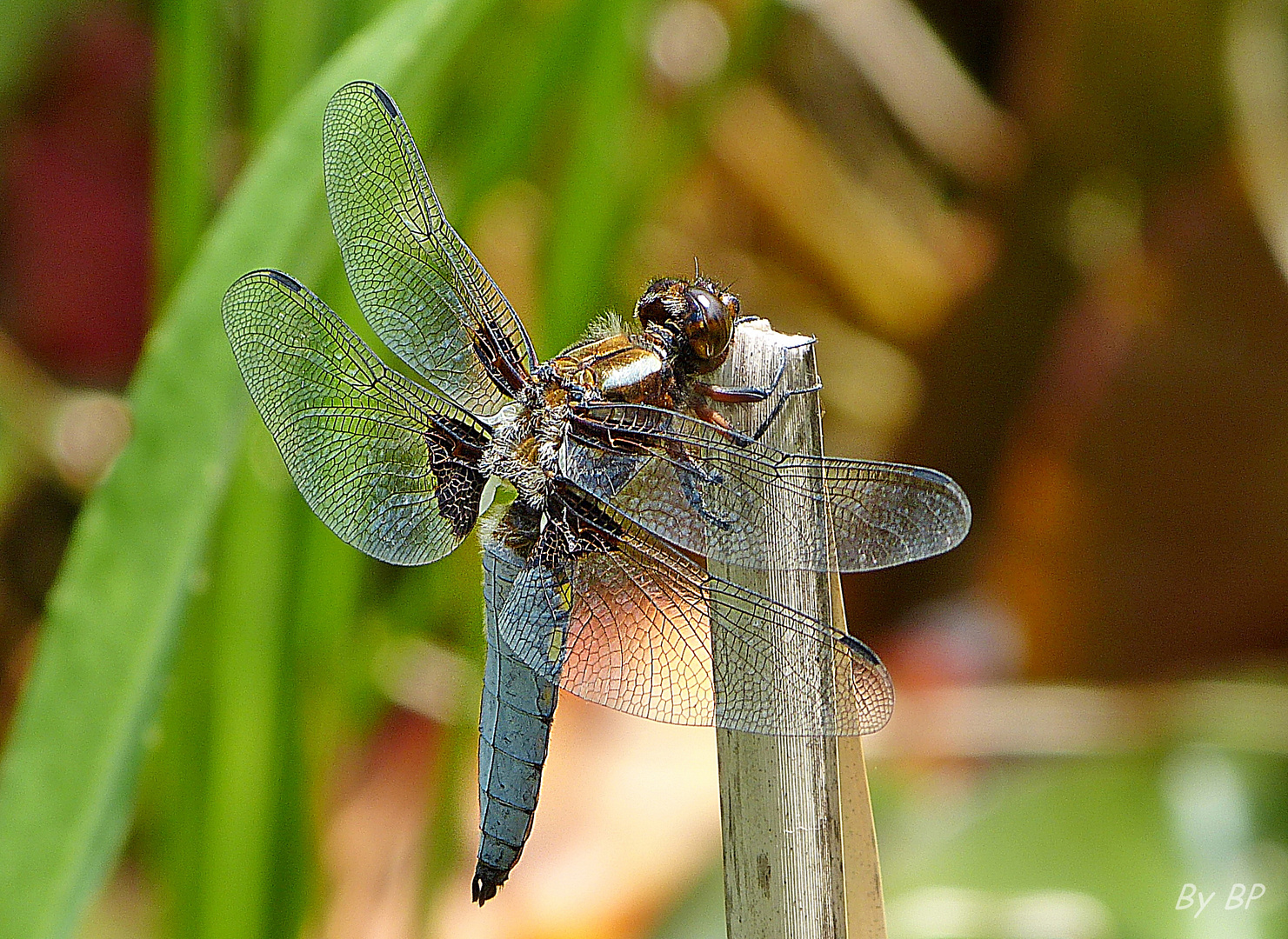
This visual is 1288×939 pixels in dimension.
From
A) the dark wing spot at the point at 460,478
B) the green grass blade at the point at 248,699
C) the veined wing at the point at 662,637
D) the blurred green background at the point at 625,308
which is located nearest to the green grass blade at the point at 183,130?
the blurred green background at the point at 625,308

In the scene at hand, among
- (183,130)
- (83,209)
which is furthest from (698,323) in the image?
(83,209)

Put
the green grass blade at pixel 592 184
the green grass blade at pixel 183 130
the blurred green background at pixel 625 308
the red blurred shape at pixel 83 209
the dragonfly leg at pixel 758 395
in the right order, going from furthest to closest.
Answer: the red blurred shape at pixel 83 209, the green grass blade at pixel 592 184, the green grass blade at pixel 183 130, the blurred green background at pixel 625 308, the dragonfly leg at pixel 758 395

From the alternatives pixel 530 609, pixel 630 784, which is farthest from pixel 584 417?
pixel 630 784

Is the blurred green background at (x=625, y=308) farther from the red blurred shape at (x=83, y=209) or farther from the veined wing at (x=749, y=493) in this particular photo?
the veined wing at (x=749, y=493)

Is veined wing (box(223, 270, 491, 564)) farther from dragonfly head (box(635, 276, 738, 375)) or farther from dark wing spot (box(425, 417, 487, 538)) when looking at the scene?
dragonfly head (box(635, 276, 738, 375))

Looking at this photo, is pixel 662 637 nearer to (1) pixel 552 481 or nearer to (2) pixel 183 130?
(1) pixel 552 481
